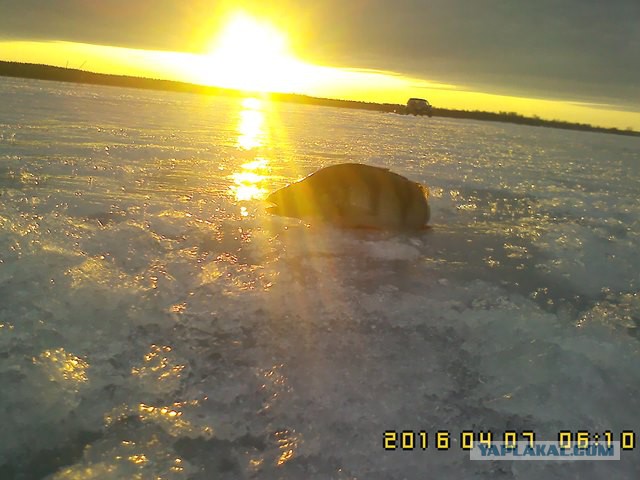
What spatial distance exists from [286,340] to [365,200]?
3.41 metres

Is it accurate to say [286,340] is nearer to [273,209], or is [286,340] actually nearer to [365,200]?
[365,200]

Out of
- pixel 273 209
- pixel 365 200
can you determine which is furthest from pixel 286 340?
pixel 273 209

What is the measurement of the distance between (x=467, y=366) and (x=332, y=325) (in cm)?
100

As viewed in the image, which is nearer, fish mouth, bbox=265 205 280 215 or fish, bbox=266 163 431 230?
fish, bbox=266 163 431 230

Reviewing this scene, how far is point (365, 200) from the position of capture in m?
6.52

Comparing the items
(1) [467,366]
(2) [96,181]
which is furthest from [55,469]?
(2) [96,181]

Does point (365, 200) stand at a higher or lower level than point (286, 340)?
higher

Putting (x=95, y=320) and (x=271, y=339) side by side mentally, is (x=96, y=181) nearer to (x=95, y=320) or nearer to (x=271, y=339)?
(x=95, y=320)

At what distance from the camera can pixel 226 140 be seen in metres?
16.4

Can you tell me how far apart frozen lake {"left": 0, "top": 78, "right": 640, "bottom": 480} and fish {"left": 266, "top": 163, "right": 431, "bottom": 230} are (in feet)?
1.24

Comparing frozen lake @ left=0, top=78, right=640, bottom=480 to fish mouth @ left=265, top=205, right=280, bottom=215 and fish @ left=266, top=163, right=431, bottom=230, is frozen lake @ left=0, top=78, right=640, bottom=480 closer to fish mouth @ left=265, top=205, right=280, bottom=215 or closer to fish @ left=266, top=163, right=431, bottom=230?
fish mouth @ left=265, top=205, right=280, bottom=215

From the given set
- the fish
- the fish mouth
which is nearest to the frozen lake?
the fish mouth

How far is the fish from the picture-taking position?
6484mm

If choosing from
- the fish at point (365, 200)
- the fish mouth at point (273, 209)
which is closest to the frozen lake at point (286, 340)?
the fish mouth at point (273, 209)
